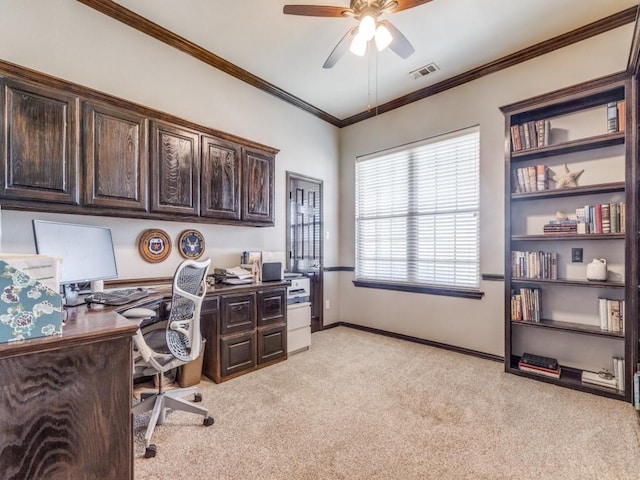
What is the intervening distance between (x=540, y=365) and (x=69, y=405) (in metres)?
3.30

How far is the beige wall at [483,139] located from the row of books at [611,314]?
0.78m

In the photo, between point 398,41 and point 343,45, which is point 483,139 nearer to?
point 398,41

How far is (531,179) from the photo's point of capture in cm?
280

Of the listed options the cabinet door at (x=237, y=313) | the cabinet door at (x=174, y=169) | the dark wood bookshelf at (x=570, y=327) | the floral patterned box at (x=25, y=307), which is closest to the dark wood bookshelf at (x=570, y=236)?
the dark wood bookshelf at (x=570, y=327)

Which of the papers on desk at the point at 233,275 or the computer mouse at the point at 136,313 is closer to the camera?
the computer mouse at the point at 136,313

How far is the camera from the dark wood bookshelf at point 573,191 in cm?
243

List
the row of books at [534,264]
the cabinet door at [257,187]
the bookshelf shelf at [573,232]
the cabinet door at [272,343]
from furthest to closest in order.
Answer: the cabinet door at [257,187] < the cabinet door at [272,343] < the row of books at [534,264] < the bookshelf shelf at [573,232]

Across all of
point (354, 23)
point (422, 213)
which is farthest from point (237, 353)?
point (354, 23)

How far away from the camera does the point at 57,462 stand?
44.8 inches

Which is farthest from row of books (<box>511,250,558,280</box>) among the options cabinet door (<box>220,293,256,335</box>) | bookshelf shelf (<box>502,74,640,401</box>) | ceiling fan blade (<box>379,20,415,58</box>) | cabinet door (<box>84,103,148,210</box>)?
cabinet door (<box>84,103,148,210</box>)

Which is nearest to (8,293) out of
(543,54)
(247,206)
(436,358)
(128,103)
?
(128,103)

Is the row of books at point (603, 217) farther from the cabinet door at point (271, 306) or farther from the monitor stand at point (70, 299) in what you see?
the monitor stand at point (70, 299)

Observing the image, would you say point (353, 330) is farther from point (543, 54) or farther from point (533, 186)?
point (543, 54)

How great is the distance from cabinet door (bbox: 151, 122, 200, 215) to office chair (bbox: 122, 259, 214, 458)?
0.82 m
